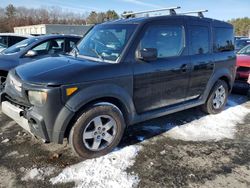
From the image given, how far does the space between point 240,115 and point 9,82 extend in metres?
4.70

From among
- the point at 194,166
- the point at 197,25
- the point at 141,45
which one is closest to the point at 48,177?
the point at 194,166

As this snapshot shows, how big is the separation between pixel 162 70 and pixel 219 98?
2242 mm

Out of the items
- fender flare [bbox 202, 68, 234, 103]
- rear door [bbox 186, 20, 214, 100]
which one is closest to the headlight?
rear door [bbox 186, 20, 214, 100]

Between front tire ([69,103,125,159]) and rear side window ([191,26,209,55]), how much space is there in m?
1.98

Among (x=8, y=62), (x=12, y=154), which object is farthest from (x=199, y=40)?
(x=8, y=62)

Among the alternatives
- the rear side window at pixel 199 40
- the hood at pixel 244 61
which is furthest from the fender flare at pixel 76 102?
the hood at pixel 244 61

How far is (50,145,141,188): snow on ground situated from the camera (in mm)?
3104

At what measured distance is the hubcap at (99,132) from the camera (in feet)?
11.7

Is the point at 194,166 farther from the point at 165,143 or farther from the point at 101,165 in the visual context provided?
the point at 101,165

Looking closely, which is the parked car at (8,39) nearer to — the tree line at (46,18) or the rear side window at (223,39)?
the rear side window at (223,39)

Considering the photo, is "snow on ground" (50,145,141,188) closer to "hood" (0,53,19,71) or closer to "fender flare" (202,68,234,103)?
"fender flare" (202,68,234,103)

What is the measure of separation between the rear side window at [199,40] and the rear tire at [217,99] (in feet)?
3.06

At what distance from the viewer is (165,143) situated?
4.21m

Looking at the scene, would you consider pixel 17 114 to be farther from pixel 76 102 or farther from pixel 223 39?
pixel 223 39
